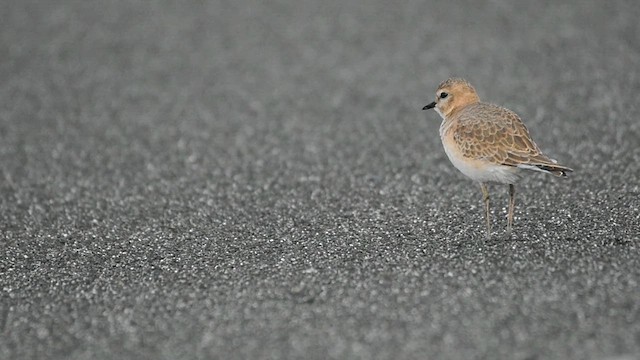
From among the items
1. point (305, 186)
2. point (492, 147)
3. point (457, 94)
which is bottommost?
point (305, 186)

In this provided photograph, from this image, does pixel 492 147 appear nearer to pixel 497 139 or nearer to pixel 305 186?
pixel 497 139

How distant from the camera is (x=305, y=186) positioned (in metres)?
10.2

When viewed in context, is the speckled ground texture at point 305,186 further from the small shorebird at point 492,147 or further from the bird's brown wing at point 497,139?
the bird's brown wing at point 497,139

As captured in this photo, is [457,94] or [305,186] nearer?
[457,94]

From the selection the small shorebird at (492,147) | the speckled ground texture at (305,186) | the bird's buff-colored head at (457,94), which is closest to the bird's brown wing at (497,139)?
the small shorebird at (492,147)

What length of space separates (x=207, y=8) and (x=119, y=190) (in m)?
8.29

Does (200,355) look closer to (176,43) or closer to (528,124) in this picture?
(528,124)

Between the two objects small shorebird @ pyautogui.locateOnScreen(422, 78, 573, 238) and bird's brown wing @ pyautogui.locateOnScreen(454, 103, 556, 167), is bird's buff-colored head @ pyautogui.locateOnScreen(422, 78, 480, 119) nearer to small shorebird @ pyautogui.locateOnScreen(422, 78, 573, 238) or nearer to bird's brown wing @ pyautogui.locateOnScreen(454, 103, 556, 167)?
small shorebird @ pyautogui.locateOnScreen(422, 78, 573, 238)

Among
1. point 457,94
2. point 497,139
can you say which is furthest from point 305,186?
point 497,139

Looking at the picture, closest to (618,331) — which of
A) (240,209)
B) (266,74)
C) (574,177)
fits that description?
(574,177)

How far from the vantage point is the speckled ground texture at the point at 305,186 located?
6.38m

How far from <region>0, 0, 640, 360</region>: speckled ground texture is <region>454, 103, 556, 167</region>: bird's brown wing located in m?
0.88

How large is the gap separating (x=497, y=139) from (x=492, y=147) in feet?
0.41

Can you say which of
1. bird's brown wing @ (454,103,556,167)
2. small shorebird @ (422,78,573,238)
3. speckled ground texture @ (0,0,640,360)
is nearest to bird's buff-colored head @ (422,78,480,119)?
small shorebird @ (422,78,573,238)
